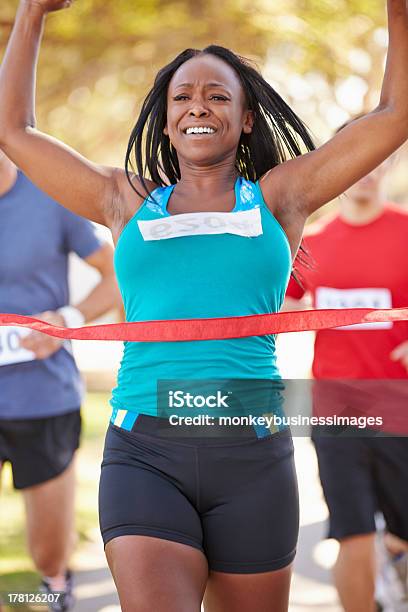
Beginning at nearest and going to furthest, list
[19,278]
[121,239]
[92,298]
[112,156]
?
[121,239] → [19,278] → [92,298] → [112,156]

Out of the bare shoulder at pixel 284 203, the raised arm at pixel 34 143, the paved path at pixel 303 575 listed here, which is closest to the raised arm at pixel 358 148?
the bare shoulder at pixel 284 203

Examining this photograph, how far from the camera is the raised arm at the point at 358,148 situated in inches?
99.9

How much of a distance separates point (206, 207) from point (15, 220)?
5.23 ft

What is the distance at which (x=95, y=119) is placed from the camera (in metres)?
14.5

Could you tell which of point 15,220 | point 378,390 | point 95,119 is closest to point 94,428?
point 95,119

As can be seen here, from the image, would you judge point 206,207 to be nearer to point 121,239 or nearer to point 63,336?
point 121,239

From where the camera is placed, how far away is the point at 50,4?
8.91 ft

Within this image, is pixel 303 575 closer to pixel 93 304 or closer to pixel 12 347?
pixel 93 304

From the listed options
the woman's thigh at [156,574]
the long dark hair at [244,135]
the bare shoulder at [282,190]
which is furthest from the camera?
the long dark hair at [244,135]

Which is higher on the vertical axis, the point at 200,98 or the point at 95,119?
the point at 95,119

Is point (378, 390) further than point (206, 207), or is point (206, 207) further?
point (378, 390)

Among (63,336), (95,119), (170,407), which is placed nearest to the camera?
(170,407)

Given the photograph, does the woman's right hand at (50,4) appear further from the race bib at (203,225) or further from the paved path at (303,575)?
the paved path at (303,575)

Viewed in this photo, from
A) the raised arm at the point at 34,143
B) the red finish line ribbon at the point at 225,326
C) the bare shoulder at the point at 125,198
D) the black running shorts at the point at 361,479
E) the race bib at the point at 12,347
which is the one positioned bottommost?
the black running shorts at the point at 361,479
